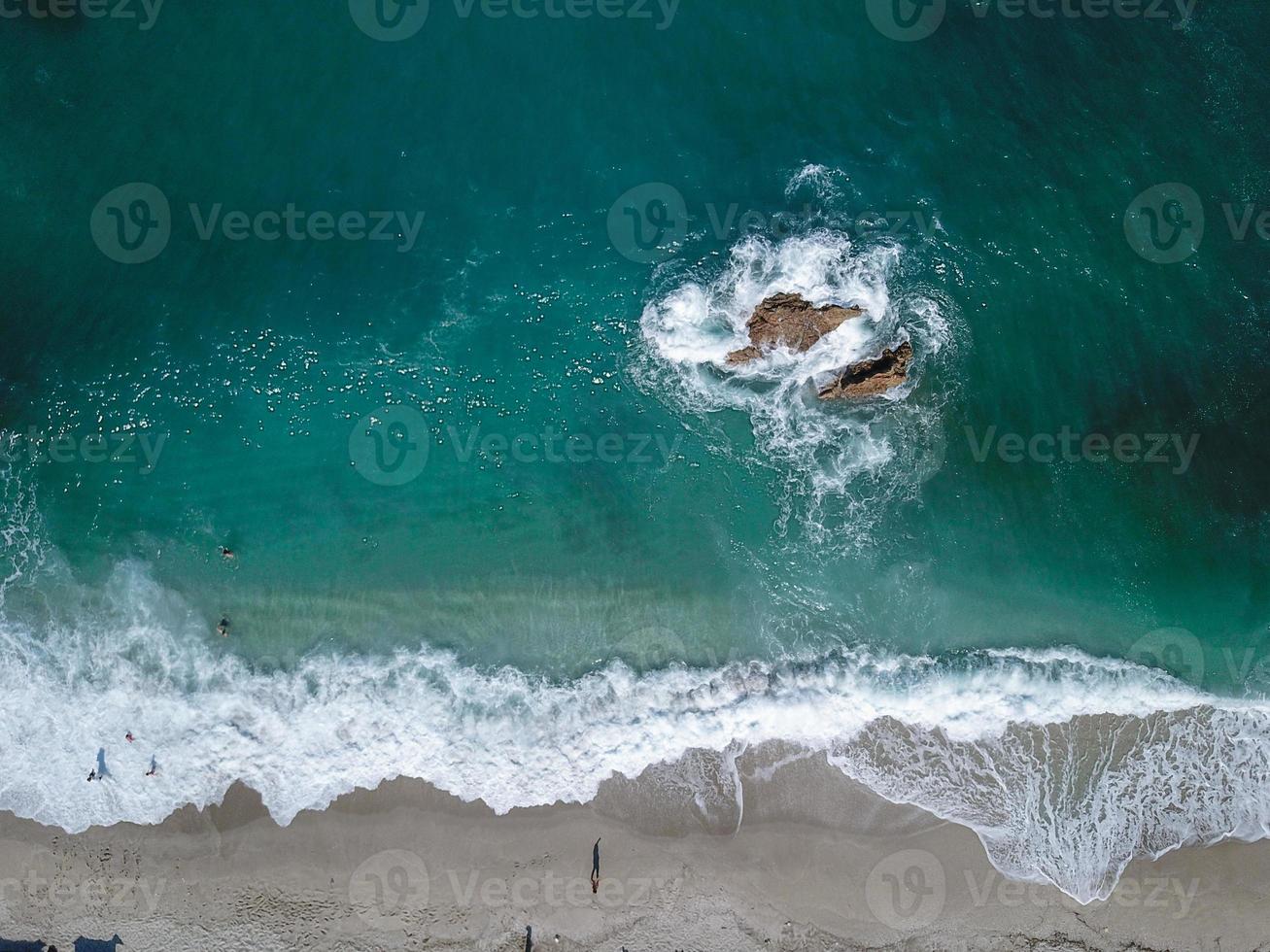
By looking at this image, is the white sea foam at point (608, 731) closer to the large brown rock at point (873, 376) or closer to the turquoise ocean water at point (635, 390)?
the turquoise ocean water at point (635, 390)

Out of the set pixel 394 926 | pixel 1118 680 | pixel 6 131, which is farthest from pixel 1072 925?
pixel 6 131

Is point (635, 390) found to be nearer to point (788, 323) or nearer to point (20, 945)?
point (788, 323)

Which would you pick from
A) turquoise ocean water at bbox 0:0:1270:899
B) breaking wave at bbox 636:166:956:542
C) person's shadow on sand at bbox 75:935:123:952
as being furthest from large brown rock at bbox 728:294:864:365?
person's shadow on sand at bbox 75:935:123:952

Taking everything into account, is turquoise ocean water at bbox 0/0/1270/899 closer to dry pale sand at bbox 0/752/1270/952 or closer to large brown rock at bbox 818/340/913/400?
large brown rock at bbox 818/340/913/400

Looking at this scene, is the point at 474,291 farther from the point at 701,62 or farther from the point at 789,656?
the point at 789,656

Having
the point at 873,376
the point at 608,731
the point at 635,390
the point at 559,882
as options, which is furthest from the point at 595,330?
the point at 559,882

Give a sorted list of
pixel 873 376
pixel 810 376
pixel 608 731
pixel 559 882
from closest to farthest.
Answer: pixel 559 882
pixel 608 731
pixel 873 376
pixel 810 376
